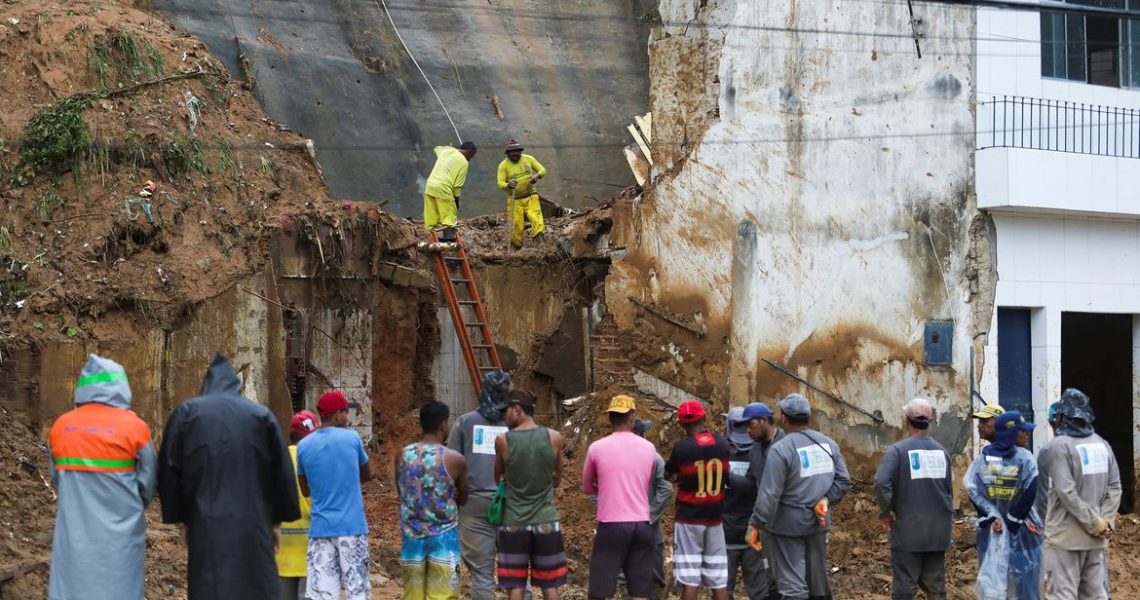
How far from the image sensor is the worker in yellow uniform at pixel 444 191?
15656 millimetres

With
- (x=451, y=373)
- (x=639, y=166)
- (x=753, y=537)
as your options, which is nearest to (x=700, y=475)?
(x=753, y=537)

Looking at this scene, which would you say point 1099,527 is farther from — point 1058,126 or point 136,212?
point 136,212

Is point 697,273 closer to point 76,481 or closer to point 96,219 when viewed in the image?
point 96,219

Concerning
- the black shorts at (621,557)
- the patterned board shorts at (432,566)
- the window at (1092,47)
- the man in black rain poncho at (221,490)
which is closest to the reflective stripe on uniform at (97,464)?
the man in black rain poncho at (221,490)

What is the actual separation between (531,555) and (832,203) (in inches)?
268

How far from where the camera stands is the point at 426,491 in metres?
8.76

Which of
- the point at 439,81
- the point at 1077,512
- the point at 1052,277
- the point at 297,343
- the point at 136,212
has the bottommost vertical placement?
the point at 1077,512

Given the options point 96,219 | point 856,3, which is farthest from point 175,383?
point 856,3

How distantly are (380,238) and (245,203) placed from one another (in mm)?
1453

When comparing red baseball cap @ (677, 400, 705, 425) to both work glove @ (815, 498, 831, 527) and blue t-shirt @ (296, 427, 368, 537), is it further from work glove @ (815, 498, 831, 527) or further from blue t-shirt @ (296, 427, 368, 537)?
blue t-shirt @ (296, 427, 368, 537)

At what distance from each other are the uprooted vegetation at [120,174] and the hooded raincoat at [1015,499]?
742 centimetres

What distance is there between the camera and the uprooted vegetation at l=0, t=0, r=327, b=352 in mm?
13180

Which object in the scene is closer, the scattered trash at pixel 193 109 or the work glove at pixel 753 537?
the work glove at pixel 753 537

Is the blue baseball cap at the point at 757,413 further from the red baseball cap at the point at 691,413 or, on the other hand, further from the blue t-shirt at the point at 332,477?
the blue t-shirt at the point at 332,477
